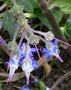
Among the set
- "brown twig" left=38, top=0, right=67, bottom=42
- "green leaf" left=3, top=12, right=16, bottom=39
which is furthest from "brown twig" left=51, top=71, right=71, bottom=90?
"green leaf" left=3, top=12, right=16, bottom=39

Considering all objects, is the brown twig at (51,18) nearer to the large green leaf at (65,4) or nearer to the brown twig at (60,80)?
the large green leaf at (65,4)

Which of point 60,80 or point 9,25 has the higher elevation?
point 9,25

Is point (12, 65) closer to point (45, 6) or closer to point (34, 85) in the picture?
point (45, 6)

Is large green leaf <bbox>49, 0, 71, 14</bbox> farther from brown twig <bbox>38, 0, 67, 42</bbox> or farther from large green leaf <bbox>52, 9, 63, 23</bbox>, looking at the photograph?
large green leaf <bbox>52, 9, 63, 23</bbox>

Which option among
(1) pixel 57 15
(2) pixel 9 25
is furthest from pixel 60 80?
(2) pixel 9 25

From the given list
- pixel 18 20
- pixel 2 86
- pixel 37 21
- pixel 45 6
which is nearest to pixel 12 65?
pixel 18 20

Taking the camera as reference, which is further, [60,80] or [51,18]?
[60,80]

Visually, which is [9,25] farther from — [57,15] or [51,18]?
[57,15]

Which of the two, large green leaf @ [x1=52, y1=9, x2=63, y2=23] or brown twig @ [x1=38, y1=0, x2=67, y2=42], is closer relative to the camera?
brown twig @ [x1=38, y1=0, x2=67, y2=42]

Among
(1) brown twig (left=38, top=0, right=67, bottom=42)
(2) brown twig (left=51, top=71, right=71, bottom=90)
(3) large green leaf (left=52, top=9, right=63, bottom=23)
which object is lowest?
(2) brown twig (left=51, top=71, right=71, bottom=90)

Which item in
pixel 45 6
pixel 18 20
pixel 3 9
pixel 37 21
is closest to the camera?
pixel 18 20

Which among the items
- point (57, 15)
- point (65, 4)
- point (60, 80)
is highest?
point (65, 4)
